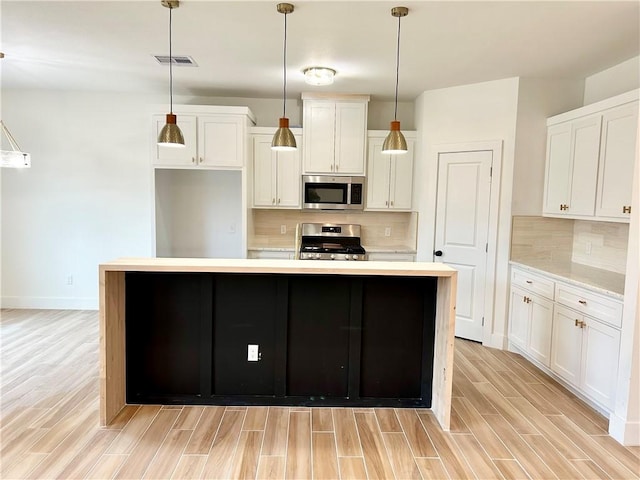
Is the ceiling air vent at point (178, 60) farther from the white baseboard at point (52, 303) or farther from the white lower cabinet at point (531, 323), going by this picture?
the white lower cabinet at point (531, 323)

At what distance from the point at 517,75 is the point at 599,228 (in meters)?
1.62

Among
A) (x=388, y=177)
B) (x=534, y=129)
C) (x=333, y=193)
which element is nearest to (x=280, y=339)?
(x=333, y=193)

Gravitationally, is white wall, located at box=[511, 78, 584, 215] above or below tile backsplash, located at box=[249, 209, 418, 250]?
above

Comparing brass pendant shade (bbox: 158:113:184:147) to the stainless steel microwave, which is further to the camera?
the stainless steel microwave

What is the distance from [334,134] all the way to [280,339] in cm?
277

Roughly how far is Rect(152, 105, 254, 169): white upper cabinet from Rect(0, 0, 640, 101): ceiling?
34 cm

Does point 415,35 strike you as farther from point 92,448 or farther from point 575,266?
point 92,448

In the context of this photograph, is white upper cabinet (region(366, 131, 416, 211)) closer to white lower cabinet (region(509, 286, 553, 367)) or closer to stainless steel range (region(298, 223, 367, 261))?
stainless steel range (region(298, 223, 367, 261))

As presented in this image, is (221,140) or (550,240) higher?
(221,140)

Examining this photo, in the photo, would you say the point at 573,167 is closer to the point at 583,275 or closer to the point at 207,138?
the point at 583,275

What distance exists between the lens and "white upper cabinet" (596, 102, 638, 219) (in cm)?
302

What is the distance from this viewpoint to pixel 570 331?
10.4ft

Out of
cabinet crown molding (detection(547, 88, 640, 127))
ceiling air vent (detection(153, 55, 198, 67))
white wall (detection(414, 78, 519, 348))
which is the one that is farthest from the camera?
white wall (detection(414, 78, 519, 348))

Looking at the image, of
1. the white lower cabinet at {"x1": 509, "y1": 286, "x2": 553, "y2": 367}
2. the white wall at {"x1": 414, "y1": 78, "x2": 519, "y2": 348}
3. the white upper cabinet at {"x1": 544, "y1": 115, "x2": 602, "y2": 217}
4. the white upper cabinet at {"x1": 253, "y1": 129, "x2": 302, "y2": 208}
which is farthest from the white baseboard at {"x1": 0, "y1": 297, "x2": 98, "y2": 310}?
the white upper cabinet at {"x1": 544, "y1": 115, "x2": 602, "y2": 217}
